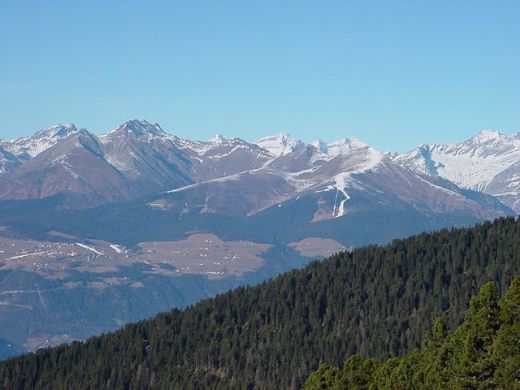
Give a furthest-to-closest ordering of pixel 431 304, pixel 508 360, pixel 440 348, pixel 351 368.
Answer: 1. pixel 431 304
2. pixel 351 368
3. pixel 440 348
4. pixel 508 360

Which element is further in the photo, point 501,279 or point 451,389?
point 501,279

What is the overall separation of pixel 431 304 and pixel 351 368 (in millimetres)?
113214

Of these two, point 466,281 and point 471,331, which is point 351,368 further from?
point 466,281

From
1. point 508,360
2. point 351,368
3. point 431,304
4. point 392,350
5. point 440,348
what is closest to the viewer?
point 508,360

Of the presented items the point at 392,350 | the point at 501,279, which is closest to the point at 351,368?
the point at 392,350

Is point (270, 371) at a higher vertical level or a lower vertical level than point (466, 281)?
lower

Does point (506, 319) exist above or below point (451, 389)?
above

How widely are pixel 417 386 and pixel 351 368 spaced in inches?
471

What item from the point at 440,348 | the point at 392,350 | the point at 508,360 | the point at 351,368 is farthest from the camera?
the point at 392,350

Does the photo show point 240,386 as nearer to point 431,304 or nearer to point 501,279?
point 431,304

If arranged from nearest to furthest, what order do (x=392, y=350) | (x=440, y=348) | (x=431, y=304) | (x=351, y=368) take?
(x=440, y=348) < (x=351, y=368) < (x=392, y=350) < (x=431, y=304)

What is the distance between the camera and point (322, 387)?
8744 cm

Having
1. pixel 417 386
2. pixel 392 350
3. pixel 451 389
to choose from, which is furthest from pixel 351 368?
pixel 392 350

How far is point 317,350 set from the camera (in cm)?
19825
